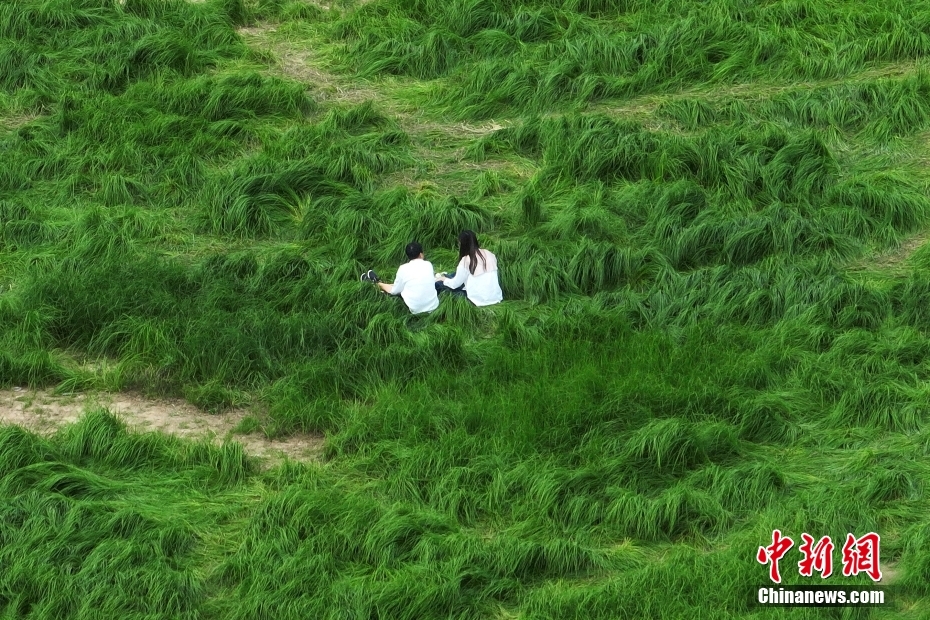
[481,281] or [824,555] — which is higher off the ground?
[481,281]

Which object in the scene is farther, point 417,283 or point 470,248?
point 470,248

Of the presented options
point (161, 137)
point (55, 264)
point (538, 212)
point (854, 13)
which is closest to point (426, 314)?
point (538, 212)

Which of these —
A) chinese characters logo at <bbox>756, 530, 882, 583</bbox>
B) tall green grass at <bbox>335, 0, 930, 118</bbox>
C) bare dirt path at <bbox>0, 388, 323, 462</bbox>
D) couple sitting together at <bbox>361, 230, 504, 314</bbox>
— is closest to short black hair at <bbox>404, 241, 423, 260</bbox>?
couple sitting together at <bbox>361, 230, 504, 314</bbox>

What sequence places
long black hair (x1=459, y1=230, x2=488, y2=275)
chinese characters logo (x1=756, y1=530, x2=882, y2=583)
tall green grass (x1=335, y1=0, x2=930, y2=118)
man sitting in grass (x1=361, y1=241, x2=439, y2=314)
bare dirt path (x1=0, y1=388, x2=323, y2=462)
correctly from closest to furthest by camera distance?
chinese characters logo (x1=756, y1=530, x2=882, y2=583)
bare dirt path (x1=0, y1=388, x2=323, y2=462)
man sitting in grass (x1=361, y1=241, x2=439, y2=314)
long black hair (x1=459, y1=230, x2=488, y2=275)
tall green grass (x1=335, y1=0, x2=930, y2=118)

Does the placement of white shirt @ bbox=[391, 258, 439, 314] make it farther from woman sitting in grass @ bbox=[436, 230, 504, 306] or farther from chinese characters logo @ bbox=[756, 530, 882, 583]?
chinese characters logo @ bbox=[756, 530, 882, 583]

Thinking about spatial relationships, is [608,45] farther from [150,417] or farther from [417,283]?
[150,417]

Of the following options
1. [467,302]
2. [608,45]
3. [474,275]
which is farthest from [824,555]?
[608,45]
